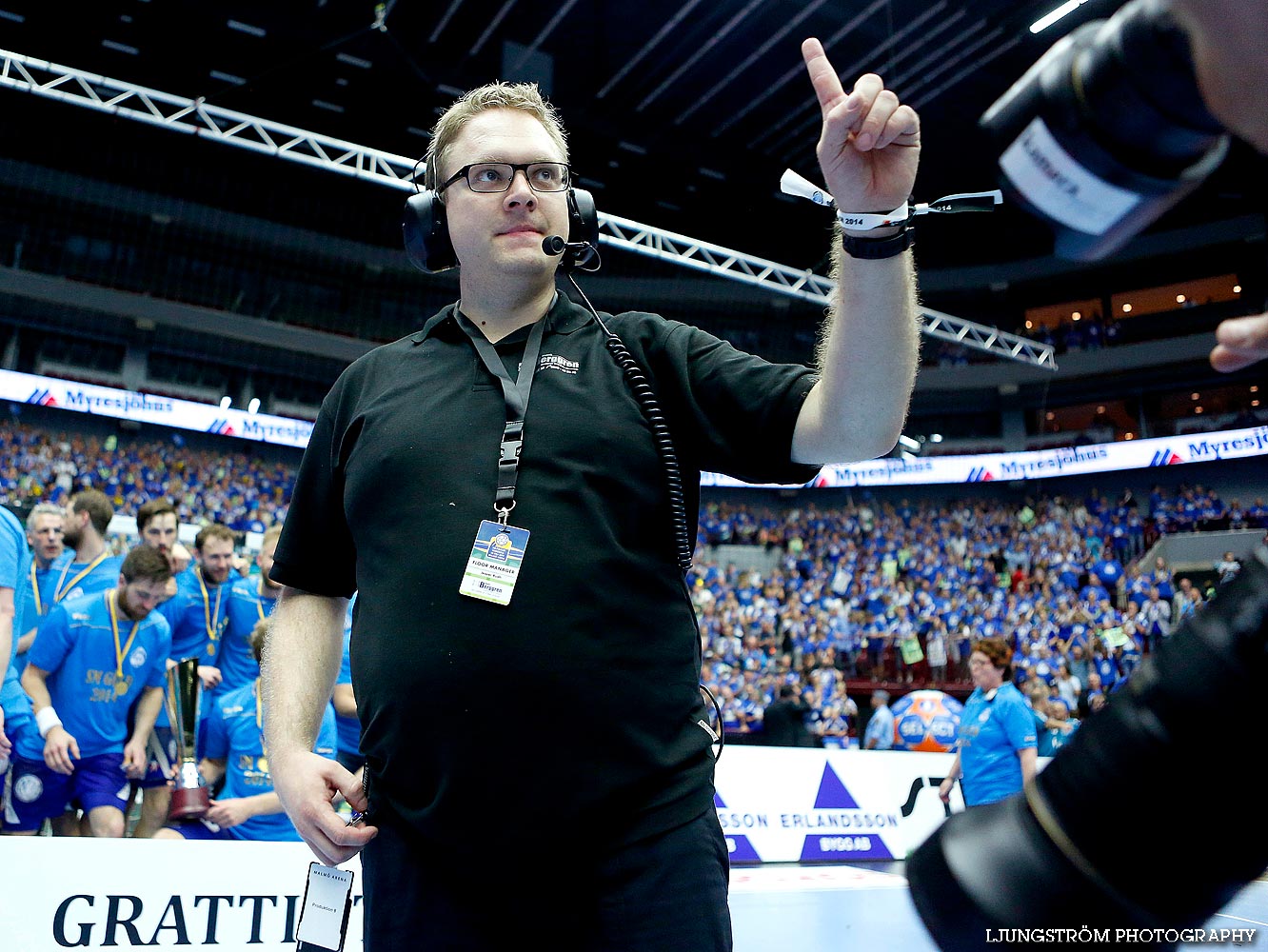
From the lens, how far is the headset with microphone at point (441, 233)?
168 cm

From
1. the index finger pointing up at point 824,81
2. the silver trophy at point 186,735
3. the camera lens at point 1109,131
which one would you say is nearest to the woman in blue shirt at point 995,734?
the silver trophy at point 186,735

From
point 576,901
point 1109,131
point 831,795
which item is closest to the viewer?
point 1109,131

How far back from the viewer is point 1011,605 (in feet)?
61.8

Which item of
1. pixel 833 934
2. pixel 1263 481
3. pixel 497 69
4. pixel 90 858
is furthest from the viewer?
pixel 1263 481

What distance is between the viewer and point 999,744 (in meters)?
5.47

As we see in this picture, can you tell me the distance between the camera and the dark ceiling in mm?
15414

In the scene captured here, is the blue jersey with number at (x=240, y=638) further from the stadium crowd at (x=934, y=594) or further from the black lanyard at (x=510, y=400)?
the stadium crowd at (x=934, y=594)

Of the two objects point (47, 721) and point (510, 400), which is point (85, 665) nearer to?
point (47, 721)

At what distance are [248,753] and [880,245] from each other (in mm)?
3867

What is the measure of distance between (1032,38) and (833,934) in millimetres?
15683

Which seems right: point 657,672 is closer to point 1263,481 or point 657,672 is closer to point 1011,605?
point 1011,605

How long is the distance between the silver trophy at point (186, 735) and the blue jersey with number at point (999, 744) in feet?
13.3

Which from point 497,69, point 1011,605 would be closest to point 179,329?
point 497,69

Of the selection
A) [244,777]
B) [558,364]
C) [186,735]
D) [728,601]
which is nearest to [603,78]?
[728,601]
